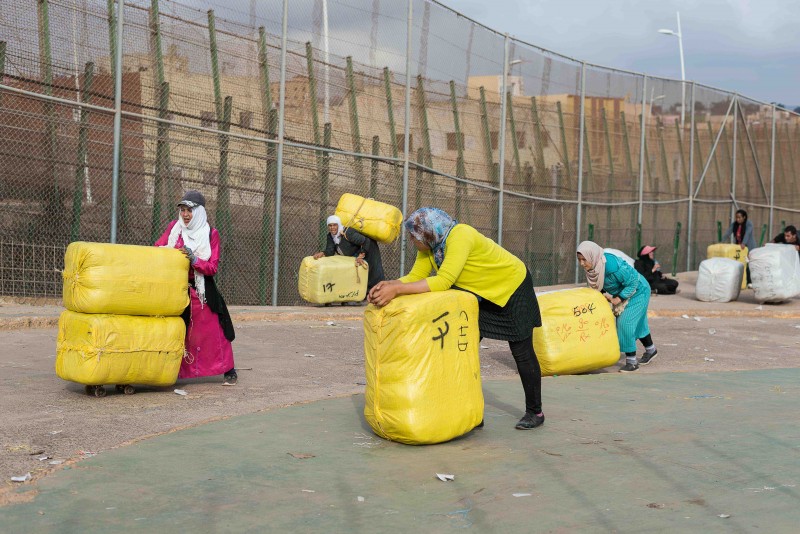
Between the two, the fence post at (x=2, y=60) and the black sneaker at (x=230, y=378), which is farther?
the fence post at (x=2, y=60)

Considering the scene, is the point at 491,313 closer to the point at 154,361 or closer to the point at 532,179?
the point at 154,361

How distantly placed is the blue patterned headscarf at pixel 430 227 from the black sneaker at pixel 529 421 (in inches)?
49.9

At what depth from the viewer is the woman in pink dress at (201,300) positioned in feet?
26.2

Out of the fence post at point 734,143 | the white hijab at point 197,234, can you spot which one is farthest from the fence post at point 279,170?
the fence post at point 734,143

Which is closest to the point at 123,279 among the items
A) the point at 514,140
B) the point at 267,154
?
the point at 267,154

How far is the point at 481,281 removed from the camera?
646cm

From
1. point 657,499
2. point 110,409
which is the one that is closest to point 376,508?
point 657,499

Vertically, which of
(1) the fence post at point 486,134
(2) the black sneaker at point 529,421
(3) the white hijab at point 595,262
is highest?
(1) the fence post at point 486,134

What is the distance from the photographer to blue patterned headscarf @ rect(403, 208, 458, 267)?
620 cm

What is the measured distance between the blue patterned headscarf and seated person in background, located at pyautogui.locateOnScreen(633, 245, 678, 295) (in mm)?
11434

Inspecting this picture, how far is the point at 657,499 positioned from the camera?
16.1ft

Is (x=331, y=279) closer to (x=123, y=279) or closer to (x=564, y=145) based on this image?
(x=123, y=279)

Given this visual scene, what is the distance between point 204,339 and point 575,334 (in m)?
3.26

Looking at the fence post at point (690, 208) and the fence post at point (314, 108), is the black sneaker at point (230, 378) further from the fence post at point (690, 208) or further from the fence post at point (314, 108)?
the fence post at point (690, 208)
